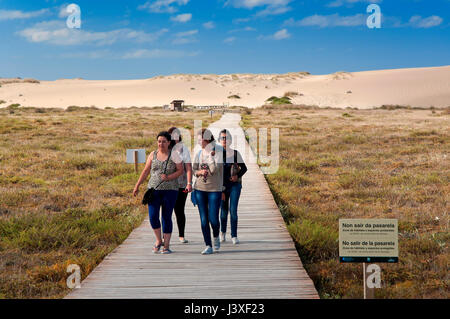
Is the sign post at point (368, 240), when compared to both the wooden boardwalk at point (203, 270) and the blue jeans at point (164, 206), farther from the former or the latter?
the blue jeans at point (164, 206)

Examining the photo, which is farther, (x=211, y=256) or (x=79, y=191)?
(x=79, y=191)

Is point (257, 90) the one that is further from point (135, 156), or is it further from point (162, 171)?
point (162, 171)

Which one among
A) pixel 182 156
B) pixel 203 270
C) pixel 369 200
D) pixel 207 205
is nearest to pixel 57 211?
pixel 182 156

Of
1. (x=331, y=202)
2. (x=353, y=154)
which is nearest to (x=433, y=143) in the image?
(x=353, y=154)

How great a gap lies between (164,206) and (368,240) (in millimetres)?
2924

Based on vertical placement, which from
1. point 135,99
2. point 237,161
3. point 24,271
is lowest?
point 24,271

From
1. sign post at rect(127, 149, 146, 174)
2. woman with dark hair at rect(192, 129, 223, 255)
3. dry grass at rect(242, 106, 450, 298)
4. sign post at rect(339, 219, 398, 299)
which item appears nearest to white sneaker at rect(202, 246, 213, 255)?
woman with dark hair at rect(192, 129, 223, 255)

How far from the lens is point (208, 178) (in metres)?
6.17

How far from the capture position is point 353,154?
61.5 ft

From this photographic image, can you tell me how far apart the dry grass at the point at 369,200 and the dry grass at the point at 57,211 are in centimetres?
336

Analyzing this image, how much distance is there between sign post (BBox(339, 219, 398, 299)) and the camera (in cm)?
448

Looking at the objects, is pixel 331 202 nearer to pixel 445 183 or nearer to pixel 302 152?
pixel 445 183

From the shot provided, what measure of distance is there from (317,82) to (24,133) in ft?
272

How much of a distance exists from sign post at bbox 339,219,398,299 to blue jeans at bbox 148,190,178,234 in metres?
2.63
